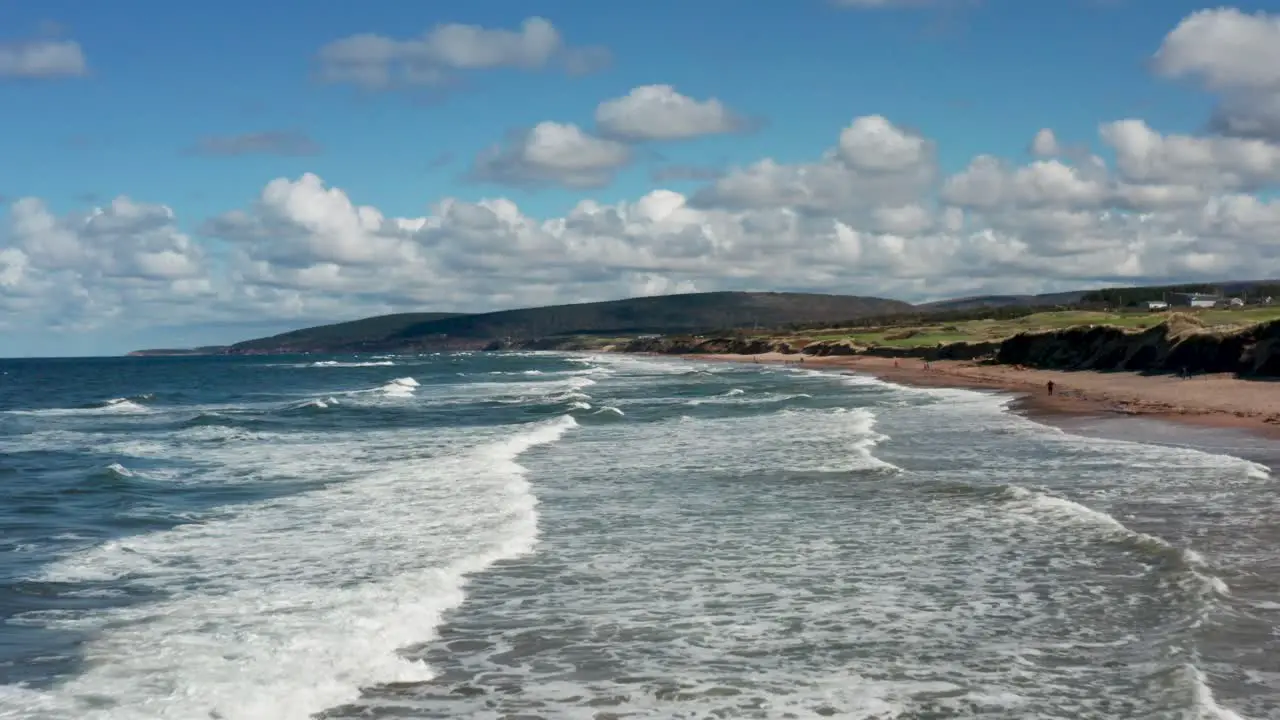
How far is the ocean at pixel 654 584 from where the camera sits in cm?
1049

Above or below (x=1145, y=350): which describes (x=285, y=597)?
below

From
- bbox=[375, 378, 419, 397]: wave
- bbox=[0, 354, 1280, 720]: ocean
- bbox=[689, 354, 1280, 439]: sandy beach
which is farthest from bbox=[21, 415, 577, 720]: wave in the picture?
bbox=[375, 378, 419, 397]: wave

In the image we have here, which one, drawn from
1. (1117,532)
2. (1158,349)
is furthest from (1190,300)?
(1117,532)

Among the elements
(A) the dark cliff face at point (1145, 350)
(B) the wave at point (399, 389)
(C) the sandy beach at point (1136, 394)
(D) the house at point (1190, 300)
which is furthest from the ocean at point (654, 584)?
(D) the house at point (1190, 300)

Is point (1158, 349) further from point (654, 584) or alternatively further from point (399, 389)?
point (654, 584)

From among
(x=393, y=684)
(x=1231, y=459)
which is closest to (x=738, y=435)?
(x=1231, y=459)

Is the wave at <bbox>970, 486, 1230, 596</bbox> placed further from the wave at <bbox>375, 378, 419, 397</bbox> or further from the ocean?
the wave at <bbox>375, 378, 419, 397</bbox>

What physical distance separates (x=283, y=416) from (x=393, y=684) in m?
43.4

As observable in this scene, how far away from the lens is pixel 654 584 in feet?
49.4

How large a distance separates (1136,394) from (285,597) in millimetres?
44038

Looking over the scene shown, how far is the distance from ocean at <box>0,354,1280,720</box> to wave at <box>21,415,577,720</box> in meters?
0.06

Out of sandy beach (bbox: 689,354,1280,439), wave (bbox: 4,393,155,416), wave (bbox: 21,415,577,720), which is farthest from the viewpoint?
wave (bbox: 4,393,155,416)

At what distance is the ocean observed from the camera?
10.5 meters

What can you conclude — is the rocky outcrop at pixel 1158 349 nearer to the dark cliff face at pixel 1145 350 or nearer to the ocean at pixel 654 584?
the dark cliff face at pixel 1145 350
